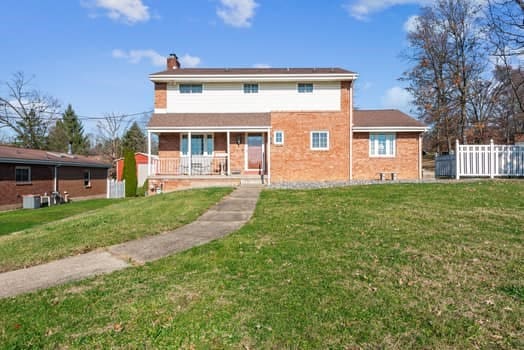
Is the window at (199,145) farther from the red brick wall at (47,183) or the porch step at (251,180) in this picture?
the red brick wall at (47,183)

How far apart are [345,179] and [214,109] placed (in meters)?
8.37

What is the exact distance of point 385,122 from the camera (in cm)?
1775

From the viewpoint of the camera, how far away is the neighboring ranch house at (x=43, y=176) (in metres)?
20.2

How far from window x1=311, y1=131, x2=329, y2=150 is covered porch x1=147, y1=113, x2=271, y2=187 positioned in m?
2.51

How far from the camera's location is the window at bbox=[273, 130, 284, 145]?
17.2 metres

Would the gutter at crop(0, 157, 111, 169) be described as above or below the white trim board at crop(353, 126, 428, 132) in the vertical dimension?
below

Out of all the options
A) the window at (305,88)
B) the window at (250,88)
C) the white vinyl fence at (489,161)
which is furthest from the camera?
the window at (250,88)

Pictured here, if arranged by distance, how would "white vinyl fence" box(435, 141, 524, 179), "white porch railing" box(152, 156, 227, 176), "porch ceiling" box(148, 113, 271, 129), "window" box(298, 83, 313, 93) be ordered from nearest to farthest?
"white vinyl fence" box(435, 141, 524, 179)
"porch ceiling" box(148, 113, 271, 129)
"white porch railing" box(152, 156, 227, 176)
"window" box(298, 83, 313, 93)

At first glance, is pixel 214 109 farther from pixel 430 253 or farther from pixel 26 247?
pixel 430 253

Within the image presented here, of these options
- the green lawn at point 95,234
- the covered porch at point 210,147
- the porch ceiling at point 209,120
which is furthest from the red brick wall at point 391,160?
the green lawn at point 95,234

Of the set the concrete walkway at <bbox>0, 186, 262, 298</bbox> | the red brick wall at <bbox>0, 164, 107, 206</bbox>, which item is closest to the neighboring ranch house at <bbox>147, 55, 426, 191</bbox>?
the concrete walkway at <bbox>0, 186, 262, 298</bbox>

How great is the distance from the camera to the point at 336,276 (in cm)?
415

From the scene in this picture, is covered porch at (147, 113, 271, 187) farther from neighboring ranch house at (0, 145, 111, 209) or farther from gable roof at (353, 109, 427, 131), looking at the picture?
neighboring ranch house at (0, 145, 111, 209)

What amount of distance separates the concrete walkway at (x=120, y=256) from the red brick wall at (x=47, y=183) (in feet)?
61.7
